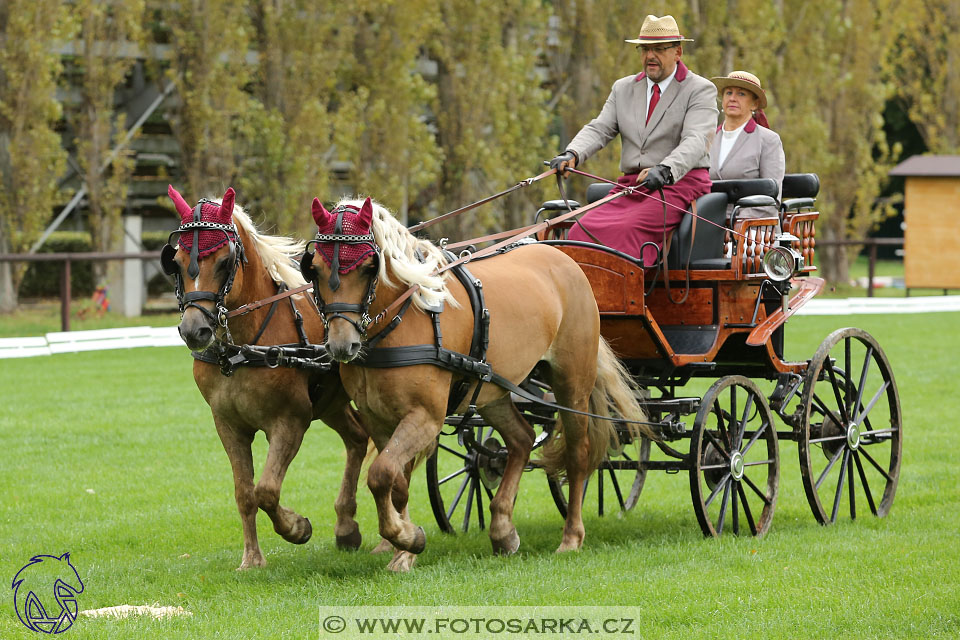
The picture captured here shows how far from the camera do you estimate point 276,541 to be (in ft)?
22.3

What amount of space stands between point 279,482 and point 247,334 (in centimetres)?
65

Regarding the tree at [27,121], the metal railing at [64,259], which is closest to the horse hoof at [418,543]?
the metal railing at [64,259]

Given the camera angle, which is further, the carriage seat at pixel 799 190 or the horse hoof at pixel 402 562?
the carriage seat at pixel 799 190

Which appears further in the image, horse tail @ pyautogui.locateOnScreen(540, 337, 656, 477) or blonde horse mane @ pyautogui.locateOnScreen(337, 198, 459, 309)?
horse tail @ pyautogui.locateOnScreen(540, 337, 656, 477)

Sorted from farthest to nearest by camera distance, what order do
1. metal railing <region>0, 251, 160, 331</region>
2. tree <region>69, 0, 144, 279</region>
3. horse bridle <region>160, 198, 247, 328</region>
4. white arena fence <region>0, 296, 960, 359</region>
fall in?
tree <region>69, 0, 144, 279</region> → metal railing <region>0, 251, 160, 331</region> → white arena fence <region>0, 296, 960, 359</region> → horse bridle <region>160, 198, 247, 328</region>

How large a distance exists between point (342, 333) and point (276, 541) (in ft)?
7.18

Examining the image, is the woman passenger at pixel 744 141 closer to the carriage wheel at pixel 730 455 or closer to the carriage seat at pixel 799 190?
the carriage seat at pixel 799 190

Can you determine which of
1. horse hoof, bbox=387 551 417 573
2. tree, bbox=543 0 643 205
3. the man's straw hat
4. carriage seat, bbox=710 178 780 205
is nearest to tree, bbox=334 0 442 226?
tree, bbox=543 0 643 205

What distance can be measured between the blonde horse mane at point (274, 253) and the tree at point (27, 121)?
1308 centimetres

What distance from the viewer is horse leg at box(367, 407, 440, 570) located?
5.25 m

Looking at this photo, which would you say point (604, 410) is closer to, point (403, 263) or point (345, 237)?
point (403, 263)

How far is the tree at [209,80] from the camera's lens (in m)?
18.7

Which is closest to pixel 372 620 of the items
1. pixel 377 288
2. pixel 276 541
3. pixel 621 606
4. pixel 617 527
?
pixel 621 606

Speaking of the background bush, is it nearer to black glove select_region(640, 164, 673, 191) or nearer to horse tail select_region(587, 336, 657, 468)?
horse tail select_region(587, 336, 657, 468)
